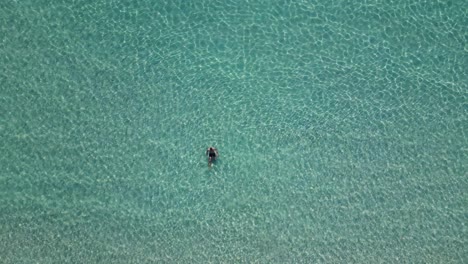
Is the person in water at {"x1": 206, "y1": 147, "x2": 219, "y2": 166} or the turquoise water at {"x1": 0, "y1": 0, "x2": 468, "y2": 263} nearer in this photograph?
the turquoise water at {"x1": 0, "y1": 0, "x2": 468, "y2": 263}

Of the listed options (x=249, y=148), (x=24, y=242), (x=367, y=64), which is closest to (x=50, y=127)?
(x=24, y=242)

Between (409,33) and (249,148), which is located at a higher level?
(409,33)

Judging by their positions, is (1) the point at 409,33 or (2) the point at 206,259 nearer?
(2) the point at 206,259

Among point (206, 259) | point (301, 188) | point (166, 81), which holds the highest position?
point (166, 81)

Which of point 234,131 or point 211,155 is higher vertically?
point 234,131

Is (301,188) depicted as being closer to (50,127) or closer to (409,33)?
(409,33)

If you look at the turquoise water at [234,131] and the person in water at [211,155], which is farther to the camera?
the person in water at [211,155]

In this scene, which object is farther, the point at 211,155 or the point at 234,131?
the point at 234,131
